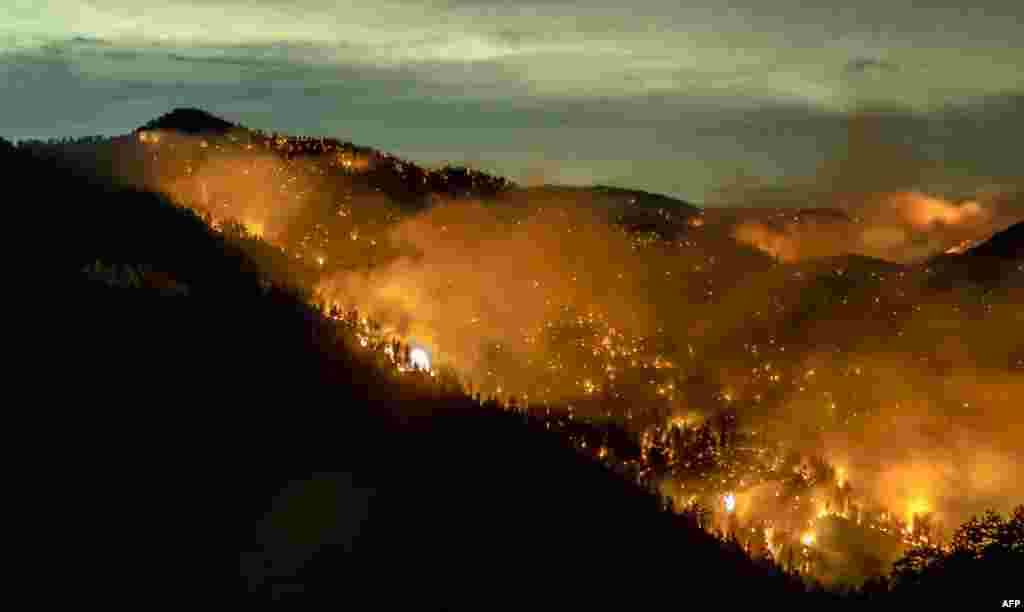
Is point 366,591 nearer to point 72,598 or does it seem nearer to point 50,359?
point 72,598

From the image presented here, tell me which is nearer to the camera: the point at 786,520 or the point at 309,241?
the point at 786,520

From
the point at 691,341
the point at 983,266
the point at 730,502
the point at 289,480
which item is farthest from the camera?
the point at 983,266

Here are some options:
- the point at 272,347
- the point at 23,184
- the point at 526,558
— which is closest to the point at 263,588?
the point at 526,558

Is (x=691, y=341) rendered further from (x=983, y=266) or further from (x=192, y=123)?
(x=192, y=123)

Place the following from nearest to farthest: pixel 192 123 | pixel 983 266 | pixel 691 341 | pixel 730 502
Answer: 1. pixel 730 502
2. pixel 691 341
3. pixel 983 266
4. pixel 192 123

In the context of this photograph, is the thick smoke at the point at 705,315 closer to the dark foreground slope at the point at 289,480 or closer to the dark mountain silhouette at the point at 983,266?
the dark mountain silhouette at the point at 983,266

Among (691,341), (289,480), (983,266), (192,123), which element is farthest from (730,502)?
(192,123)
